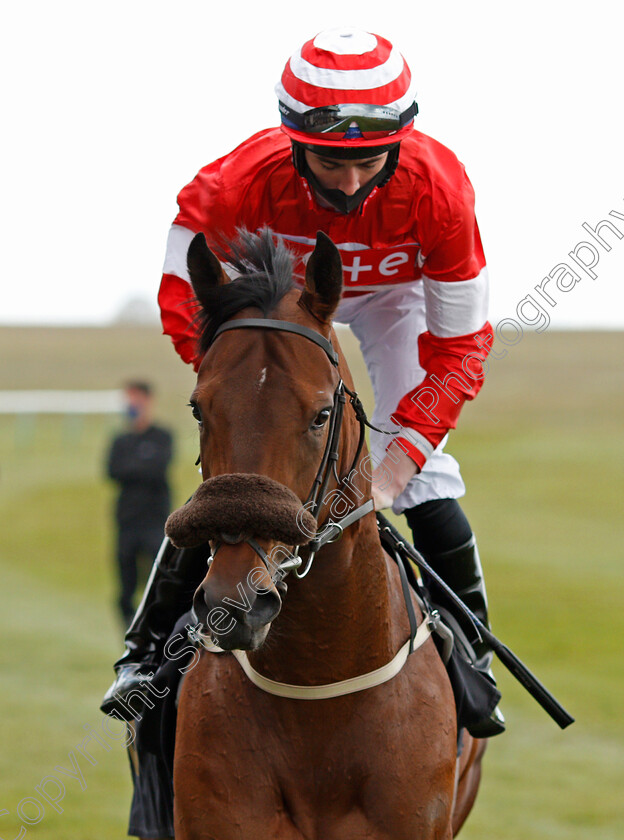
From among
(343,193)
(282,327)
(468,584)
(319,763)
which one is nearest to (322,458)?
(282,327)

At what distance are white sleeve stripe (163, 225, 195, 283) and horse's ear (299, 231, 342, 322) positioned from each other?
863 millimetres

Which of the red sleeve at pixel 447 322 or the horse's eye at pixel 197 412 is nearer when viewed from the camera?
the horse's eye at pixel 197 412

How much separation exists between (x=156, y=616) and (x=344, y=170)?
163 centimetres

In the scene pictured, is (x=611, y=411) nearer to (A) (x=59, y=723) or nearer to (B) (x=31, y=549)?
(B) (x=31, y=549)

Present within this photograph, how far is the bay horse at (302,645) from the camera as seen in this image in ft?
7.64

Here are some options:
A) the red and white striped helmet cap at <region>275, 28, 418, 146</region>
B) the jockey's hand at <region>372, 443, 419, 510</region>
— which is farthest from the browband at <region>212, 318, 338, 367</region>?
the red and white striped helmet cap at <region>275, 28, 418, 146</region>

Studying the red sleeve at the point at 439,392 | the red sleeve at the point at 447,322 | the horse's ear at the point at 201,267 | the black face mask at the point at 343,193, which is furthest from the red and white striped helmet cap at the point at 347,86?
the red sleeve at the point at 439,392

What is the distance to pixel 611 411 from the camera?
28141mm

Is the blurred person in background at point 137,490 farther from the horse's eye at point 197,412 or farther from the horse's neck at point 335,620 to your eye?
the horse's eye at point 197,412

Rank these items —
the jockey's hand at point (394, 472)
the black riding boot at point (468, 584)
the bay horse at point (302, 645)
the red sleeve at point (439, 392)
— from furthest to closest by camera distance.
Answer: the black riding boot at point (468, 584) → the red sleeve at point (439, 392) → the jockey's hand at point (394, 472) → the bay horse at point (302, 645)

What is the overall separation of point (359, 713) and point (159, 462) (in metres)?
6.65

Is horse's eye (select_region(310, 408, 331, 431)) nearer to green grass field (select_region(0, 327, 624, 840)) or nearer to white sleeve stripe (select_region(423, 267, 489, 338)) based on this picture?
white sleeve stripe (select_region(423, 267, 489, 338))

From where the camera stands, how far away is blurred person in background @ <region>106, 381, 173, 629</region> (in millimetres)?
8906

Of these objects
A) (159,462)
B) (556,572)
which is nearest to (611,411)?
(556,572)
